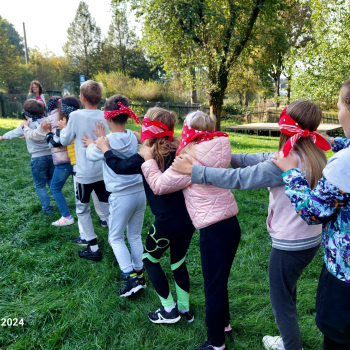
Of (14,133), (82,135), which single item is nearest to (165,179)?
(82,135)

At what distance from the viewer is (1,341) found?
231 centimetres

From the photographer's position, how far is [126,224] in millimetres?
2900

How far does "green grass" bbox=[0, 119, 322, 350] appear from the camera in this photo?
2357 millimetres

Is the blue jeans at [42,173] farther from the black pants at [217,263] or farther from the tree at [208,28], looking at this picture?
the tree at [208,28]

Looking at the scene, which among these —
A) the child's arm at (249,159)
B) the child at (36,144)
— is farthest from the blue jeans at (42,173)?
the child's arm at (249,159)

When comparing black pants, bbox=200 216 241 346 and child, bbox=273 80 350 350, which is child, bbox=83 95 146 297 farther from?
child, bbox=273 80 350 350

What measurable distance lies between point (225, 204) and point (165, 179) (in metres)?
0.44

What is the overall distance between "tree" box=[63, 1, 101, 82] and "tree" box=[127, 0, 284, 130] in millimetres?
30048

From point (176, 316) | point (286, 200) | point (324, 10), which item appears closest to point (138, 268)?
point (176, 316)

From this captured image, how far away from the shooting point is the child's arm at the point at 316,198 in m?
1.39

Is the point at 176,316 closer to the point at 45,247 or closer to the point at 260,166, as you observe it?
the point at 260,166

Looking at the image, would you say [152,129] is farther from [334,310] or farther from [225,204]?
[334,310]

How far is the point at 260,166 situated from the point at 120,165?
1138 mm

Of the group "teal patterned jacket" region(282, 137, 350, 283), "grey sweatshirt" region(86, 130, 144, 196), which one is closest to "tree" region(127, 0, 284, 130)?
"grey sweatshirt" region(86, 130, 144, 196)
